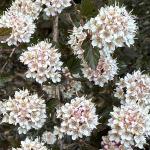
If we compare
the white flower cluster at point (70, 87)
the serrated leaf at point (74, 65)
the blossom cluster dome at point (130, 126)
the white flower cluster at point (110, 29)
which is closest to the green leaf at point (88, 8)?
the white flower cluster at point (110, 29)

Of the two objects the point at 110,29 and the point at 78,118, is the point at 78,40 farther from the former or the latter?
the point at 78,118

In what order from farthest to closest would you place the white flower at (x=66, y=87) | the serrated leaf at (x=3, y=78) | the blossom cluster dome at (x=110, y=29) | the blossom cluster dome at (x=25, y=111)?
1. the white flower at (x=66, y=87)
2. the serrated leaf at (x=3, y=78)
3. the blossom cluster dome at (x=25, y=111)
4. the blossom cluster dome at (x=110, y=29)

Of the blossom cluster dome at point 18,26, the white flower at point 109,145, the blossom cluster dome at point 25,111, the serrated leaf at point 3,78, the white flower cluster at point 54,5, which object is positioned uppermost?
the white flower cluster at point 54,5

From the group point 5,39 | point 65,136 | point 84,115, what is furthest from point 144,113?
point 5,39

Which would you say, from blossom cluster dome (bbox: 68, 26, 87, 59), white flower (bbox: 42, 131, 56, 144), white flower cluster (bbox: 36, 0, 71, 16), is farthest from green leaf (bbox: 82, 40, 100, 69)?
white flower (bbox: 42, 131, 56, 144)

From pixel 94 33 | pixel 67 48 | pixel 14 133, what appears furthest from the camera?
pixel 14 133

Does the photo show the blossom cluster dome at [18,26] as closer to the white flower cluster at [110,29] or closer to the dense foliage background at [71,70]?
the dense foliage background at [71,70]

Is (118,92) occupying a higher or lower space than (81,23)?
lower

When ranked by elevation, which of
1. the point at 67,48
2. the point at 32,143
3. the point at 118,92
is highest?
the point at 67,48

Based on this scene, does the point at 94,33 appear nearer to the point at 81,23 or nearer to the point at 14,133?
the point at 81,23
